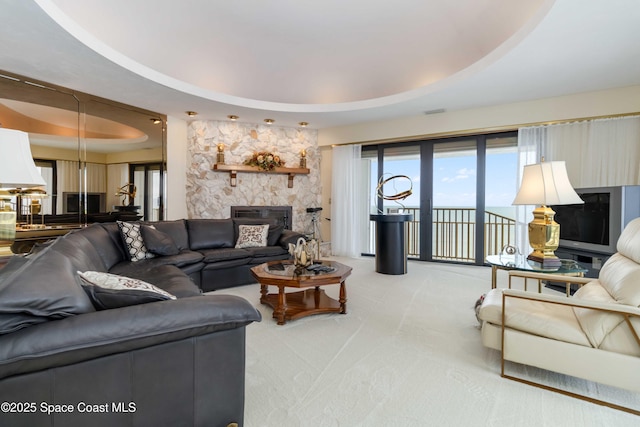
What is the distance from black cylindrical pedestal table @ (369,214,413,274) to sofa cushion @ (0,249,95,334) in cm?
412

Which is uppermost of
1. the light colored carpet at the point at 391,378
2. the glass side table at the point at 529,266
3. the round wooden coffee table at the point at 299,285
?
the glass side table at the point at 529,266

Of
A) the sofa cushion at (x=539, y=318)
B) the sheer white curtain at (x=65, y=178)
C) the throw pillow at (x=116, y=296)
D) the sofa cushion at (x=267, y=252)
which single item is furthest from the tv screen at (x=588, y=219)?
the sheer white curtain at (x=65, y=178)

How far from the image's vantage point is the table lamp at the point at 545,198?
2.68 meters

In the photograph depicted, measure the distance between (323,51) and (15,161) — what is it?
14.7 ft

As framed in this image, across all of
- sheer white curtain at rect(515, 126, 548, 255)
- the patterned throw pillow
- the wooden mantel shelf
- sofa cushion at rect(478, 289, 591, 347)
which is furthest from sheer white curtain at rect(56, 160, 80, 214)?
sheer white curtain at rect(515, 126, 548, 255)

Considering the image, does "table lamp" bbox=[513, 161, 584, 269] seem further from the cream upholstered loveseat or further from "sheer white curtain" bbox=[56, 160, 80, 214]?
"sheer white curtain" bbox=[56, 160, 80, 214]

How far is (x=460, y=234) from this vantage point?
596cm

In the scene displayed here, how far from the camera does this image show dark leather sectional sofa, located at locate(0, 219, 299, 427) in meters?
1.00

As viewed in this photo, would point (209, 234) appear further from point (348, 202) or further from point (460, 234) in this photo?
point (460, 234)

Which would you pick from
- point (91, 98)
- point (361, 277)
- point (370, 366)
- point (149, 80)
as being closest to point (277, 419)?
point (370, 366)

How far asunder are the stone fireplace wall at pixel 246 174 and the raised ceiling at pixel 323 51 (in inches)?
17.7

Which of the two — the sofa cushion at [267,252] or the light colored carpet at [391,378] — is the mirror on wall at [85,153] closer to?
the sofa cushion at [267,252]

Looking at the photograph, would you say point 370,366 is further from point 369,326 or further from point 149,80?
point 149,80

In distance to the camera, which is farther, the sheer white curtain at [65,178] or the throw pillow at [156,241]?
the sheer white curtain at [65,178]
